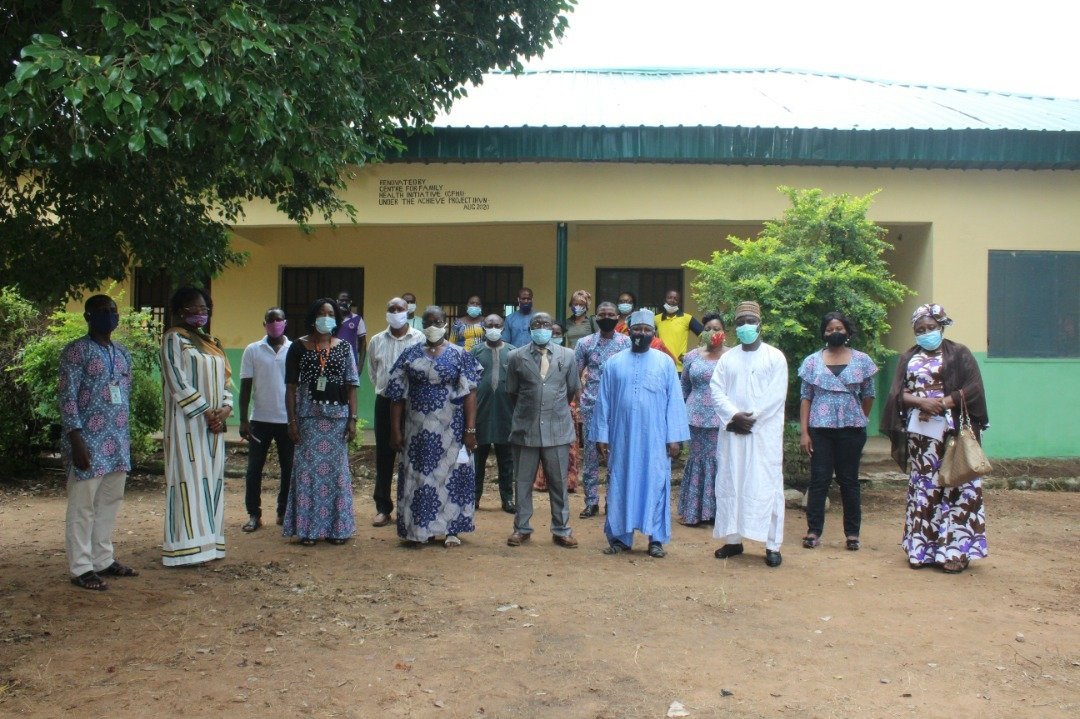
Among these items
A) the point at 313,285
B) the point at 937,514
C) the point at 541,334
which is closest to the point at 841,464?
the point at 937,514

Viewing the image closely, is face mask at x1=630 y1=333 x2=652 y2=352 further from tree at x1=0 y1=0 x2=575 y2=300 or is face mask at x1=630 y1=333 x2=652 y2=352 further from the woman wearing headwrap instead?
tree at x1=0 y1=0 x2=575 y2=300

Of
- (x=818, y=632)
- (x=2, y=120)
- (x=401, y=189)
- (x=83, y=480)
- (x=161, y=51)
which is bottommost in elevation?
(x=818, y=632)

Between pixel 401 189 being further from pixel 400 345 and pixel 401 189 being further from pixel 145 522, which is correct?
Result: pixel 145 522

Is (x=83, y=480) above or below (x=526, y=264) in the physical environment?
below

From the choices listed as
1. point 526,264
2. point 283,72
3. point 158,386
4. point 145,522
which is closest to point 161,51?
point 283,72

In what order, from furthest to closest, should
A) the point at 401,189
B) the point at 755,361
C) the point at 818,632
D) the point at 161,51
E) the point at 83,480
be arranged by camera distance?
the point at 401,189, the point at 755,361, the point at 83,480, the point at 818,632, the point at 161,51

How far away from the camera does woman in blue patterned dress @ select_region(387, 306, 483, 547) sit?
23.1 feet

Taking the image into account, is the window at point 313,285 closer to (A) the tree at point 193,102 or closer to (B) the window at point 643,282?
(B) the window at point 643,282

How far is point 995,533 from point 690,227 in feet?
20.8

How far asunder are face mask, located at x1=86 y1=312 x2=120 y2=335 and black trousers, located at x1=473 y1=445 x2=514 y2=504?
343 centimetres

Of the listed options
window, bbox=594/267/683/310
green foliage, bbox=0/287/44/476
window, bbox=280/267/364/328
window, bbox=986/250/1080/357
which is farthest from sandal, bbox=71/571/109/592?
window, bbox=986/250/1080/357

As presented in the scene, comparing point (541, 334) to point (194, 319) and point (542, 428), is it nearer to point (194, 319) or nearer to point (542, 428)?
point (542, 428)

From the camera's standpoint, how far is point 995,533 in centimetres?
818

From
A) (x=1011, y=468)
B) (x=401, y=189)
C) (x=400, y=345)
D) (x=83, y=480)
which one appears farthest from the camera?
(x=401, y=189)
